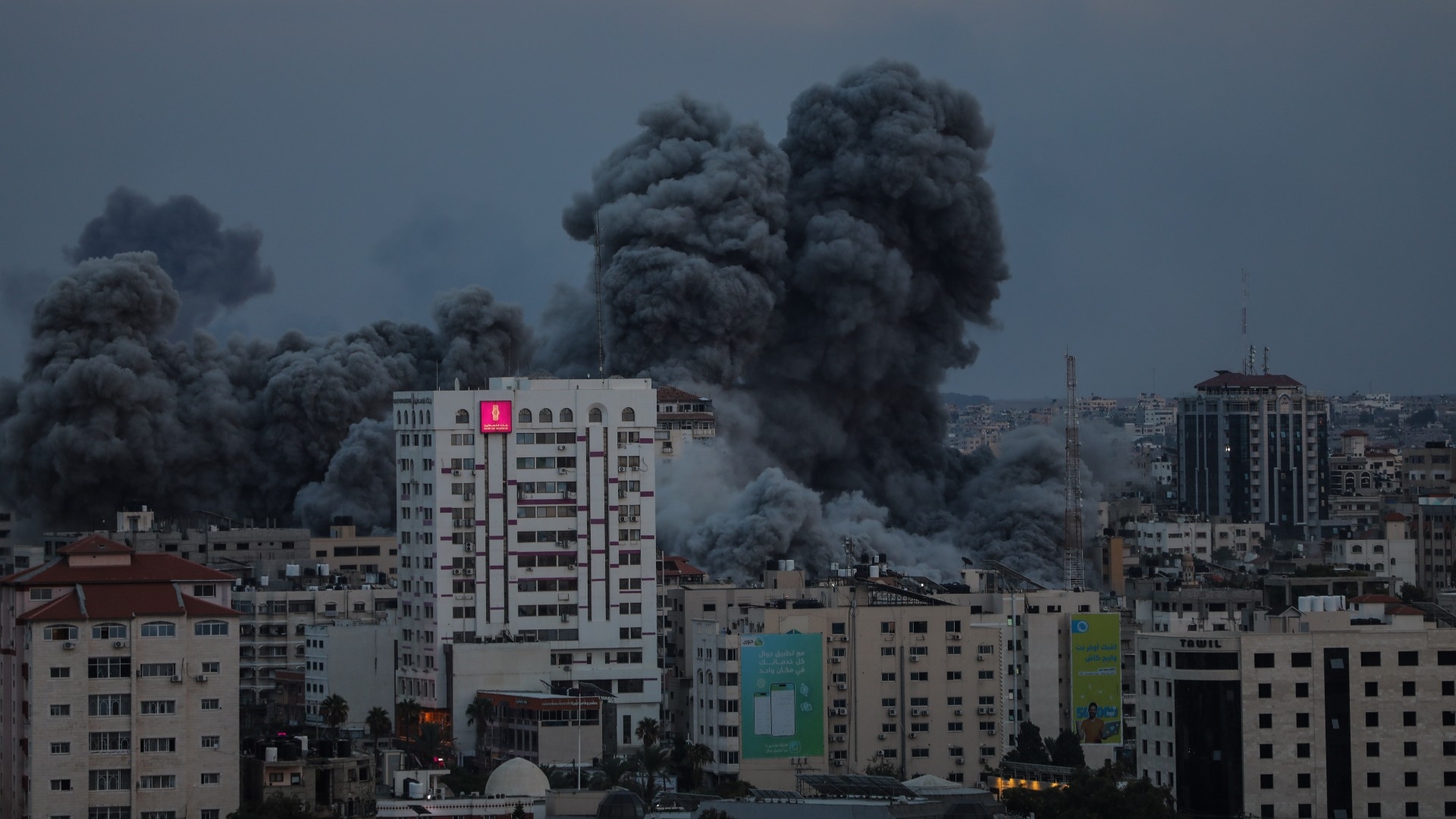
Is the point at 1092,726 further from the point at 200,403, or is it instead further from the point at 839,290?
the point at 200,403

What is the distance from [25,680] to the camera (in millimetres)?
65500

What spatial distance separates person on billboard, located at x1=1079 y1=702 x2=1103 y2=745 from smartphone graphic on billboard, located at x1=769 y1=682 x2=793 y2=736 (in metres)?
Result: 9.46

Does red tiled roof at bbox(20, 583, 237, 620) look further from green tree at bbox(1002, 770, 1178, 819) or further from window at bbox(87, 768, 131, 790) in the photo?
green tree at bbox(1002, 770, 1178, 819)

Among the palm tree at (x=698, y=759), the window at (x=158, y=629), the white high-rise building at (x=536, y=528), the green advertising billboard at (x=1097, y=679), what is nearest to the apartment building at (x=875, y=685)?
the green advertising billboard at (x=1097, y=679)

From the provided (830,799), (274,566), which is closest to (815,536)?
(274,566)

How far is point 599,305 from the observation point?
111500 mm

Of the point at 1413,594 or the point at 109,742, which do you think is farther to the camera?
the point at 1413,594

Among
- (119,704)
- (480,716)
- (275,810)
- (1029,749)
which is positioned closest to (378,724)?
(480,716)

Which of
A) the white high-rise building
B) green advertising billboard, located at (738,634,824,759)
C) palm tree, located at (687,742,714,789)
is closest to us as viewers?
palm tree, located at (687,742,714,789)

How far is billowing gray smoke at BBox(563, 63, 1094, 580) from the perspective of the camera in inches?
4510

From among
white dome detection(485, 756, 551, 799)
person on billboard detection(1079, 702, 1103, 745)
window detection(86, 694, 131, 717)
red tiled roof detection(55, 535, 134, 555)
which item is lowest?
white dome detection(485, 756, 551, 799)

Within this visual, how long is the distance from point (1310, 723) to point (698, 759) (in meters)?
14.7

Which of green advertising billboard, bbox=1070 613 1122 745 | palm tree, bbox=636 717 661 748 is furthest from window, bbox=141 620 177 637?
green advertising billboard, bbox=1070 613 1122 745

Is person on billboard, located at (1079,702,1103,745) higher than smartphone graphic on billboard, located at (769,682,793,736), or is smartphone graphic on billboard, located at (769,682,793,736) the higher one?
smartphone graphic on billboard, located at (769,682,793,736)
